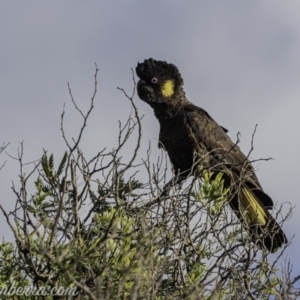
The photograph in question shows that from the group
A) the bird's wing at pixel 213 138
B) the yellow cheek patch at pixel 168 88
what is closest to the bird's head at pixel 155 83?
the yellow cheek patch at pixel 168 88

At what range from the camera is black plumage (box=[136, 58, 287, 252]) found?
7586 mm

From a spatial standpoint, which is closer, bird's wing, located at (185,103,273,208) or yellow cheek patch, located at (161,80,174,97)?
bird's wing, located at (185,103,273,208)

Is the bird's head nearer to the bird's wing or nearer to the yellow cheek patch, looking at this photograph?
the yellow cheek patch

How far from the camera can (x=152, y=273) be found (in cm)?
376

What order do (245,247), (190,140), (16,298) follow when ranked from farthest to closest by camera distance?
(190,140) < (245,247) < (16,298)

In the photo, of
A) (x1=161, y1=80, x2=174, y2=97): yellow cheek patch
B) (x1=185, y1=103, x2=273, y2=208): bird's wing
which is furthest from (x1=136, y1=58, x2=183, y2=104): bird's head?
(x1=185, y1=103, x2=273, y2=208): bird's wing

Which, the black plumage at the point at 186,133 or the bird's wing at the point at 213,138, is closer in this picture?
the black plumage at the point at 186,133

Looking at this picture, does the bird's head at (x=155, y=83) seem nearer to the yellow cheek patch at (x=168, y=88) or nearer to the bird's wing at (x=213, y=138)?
the yellow cheek patch at (x=168, y=88)

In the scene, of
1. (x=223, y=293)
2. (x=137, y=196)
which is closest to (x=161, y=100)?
(x=137, y=196)

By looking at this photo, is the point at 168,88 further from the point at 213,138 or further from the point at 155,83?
the point at 213,138

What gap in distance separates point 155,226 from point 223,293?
651 millimetres

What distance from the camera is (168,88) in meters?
8.23

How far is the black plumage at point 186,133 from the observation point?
7586 millimetres

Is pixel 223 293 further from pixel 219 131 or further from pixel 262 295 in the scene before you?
pixel 219 131
